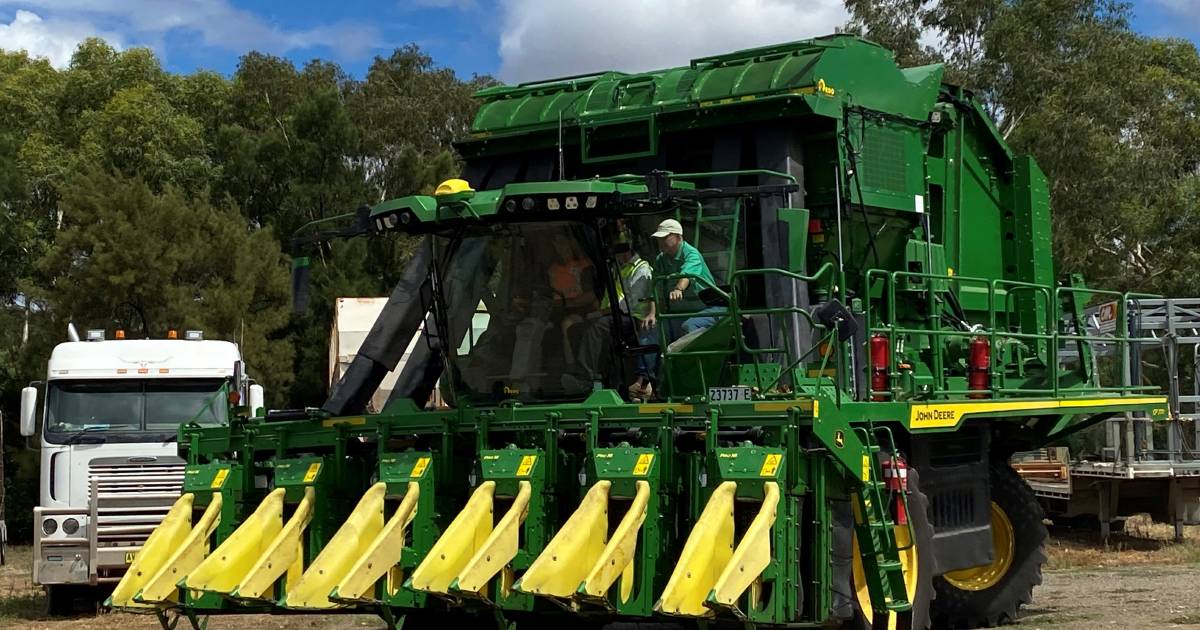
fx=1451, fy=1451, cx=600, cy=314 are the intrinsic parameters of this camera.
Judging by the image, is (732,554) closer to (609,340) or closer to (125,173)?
(609,340)

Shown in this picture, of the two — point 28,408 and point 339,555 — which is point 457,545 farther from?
point 28,408

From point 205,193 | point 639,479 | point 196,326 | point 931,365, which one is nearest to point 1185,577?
point 931,365

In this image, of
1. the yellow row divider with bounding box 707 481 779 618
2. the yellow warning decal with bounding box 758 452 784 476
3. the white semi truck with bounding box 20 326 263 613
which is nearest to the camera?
the yellow row divider with bounding box 707 481 779 618

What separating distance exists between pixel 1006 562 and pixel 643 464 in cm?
497

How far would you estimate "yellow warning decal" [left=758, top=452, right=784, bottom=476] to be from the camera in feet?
29.1

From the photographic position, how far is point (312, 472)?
1086cm

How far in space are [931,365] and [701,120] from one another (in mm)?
2767

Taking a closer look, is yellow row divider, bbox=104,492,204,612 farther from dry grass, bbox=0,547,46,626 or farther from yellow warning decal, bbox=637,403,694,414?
dry grass, bbox=0,547,46,626

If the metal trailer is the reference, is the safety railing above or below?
above

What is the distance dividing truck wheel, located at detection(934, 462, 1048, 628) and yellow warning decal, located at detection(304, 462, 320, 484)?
5.44 m

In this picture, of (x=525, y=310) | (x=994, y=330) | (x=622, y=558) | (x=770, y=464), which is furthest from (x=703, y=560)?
(x=994, y=330)

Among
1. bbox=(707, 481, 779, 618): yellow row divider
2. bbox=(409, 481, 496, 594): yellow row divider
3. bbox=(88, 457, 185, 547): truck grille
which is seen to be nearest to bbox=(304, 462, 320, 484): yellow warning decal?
bbox=(409, 481, 496, 594): yellow row divider

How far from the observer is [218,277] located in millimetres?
34156

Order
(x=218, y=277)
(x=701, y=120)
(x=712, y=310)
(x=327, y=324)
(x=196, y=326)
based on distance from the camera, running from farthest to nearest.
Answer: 1. (x=327, y=324)
2. (x=218, y=277)
3. (x=196, y=326)
4. (x=701, y=120)
5. (x=712, y=310)
